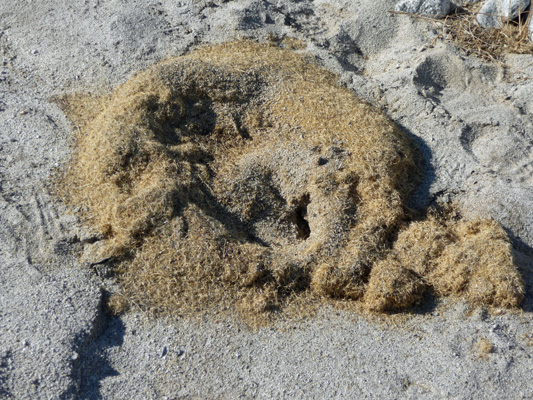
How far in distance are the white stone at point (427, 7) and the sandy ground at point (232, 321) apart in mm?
185

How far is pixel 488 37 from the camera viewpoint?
4.99 metres

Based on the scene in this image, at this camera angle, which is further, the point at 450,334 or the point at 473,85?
the point at 473,85

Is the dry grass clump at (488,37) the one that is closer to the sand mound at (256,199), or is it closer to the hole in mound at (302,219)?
the sand mound at (256,199)

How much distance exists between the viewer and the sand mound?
3102mm

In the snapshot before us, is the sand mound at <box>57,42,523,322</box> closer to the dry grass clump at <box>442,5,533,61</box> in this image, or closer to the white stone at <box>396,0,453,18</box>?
the dry grass clump at <box>442,5,533,61</box>

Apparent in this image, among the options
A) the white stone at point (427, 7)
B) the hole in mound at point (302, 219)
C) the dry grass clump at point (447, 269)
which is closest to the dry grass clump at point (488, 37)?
the white stone at point (427, 7)

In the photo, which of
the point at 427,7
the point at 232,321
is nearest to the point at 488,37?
the point at 427,7

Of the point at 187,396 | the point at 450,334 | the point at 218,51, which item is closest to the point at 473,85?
the point at 218,51

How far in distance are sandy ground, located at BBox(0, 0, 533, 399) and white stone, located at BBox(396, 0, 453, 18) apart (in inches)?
7.3

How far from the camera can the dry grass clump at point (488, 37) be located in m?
4.88

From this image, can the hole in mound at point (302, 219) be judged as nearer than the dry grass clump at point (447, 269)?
No

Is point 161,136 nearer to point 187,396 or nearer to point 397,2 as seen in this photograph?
point 187,396

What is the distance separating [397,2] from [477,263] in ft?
10.3

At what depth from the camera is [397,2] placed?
5.29m
